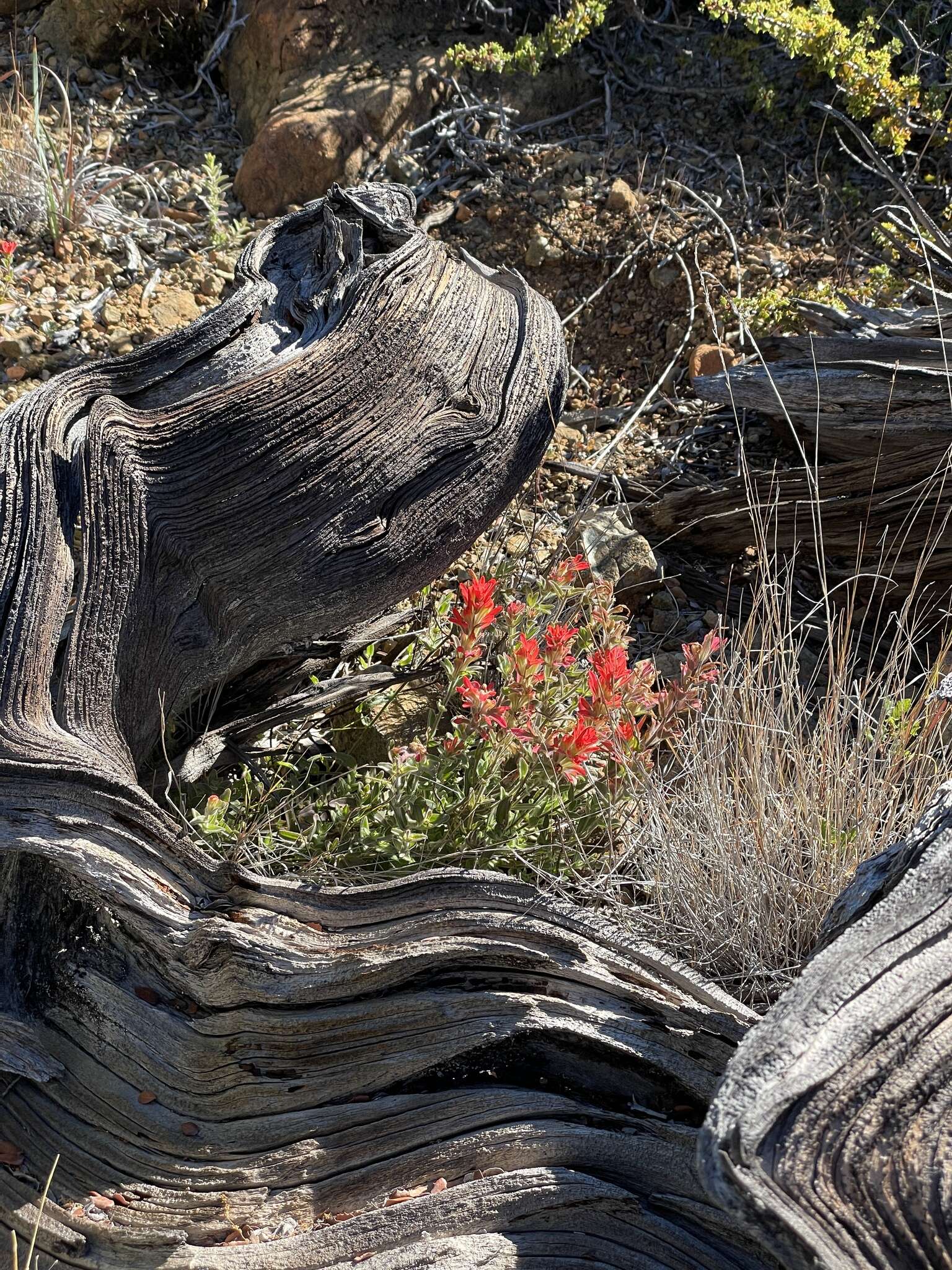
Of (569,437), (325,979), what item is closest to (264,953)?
(325,979)

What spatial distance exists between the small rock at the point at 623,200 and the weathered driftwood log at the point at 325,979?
7.25 ft

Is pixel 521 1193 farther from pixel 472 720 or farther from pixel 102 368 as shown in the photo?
pixel 102 368

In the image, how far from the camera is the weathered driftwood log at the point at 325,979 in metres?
1.75

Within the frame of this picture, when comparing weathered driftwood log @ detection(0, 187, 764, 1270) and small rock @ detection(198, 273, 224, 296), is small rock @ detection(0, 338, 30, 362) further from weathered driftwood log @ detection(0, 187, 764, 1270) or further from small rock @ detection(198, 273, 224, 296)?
weathered driftwood log @ detection(0, 187, 764, 1270)

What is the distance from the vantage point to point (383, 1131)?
230 centimetres

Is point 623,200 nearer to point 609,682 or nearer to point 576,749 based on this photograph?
point 609,682

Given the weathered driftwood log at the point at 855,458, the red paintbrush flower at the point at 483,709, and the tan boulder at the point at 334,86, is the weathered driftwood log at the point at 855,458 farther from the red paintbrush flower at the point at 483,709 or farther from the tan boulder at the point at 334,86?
the tan boulder at the point at 334,86

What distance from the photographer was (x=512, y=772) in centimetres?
300

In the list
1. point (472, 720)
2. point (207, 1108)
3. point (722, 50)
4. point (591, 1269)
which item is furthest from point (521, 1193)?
point (722, 50)

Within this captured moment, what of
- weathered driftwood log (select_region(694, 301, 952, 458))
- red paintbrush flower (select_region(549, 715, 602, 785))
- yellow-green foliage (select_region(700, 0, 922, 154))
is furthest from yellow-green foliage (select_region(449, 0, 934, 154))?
red paintbrush flower (select_region(549, 715, 602, 785))

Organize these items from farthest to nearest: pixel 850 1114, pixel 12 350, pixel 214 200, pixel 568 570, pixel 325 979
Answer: pixel 214 200 → pixel 12 350 → pixel 568 570 → pixel 325 979 → pixel 850 1114

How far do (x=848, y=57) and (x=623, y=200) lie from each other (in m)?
1.06

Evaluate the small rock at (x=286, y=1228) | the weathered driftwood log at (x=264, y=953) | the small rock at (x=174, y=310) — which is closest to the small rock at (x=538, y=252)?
the small rock at (x=174, y=310)

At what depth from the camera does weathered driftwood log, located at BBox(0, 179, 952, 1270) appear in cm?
175
